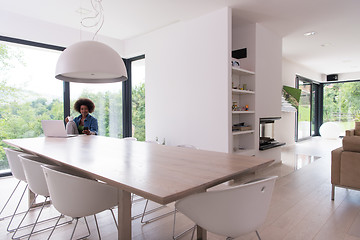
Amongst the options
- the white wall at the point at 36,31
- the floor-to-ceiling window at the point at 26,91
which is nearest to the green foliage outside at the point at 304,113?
the white wall at the point at 36,31

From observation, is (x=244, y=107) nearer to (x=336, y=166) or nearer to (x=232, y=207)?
(x=336, y=166)

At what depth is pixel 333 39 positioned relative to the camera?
546 cm

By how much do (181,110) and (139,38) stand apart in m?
2.05

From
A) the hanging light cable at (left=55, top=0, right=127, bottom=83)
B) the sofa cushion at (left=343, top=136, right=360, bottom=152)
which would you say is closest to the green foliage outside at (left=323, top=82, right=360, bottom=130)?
the sofa cushion at (left=343, top=136, right=360, bottom=152)

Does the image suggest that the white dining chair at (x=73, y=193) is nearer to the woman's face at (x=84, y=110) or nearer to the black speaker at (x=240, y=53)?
the woman's face at (x=84, y=110)

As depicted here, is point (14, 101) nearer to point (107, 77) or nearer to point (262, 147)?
point (107, 77)

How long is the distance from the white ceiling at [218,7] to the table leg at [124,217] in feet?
10.3

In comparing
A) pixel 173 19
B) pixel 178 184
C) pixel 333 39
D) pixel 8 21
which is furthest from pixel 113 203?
pixel 333 39

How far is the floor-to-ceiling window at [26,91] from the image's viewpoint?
4188 millimetres

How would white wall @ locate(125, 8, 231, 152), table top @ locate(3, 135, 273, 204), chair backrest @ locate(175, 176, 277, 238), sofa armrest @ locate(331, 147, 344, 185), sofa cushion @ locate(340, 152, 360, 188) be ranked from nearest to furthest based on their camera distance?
table top @ locate(3, 135, 273, 204) < chair backrest @ locate(175, 176, 277, 238) < sofa cushion @ locate(340, 152, 360, 188) < sofa armrest @ locate(331, 147, 344, 185) < white wall @ locate(125, 8, 231, 152)

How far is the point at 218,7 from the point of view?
380 cm

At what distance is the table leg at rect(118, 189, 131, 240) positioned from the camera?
1.33 meters

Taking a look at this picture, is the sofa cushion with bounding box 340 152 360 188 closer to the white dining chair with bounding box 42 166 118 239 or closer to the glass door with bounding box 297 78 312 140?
the white dining chair with bounding box 42 166 118 239

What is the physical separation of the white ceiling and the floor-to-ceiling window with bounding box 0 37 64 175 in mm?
705
